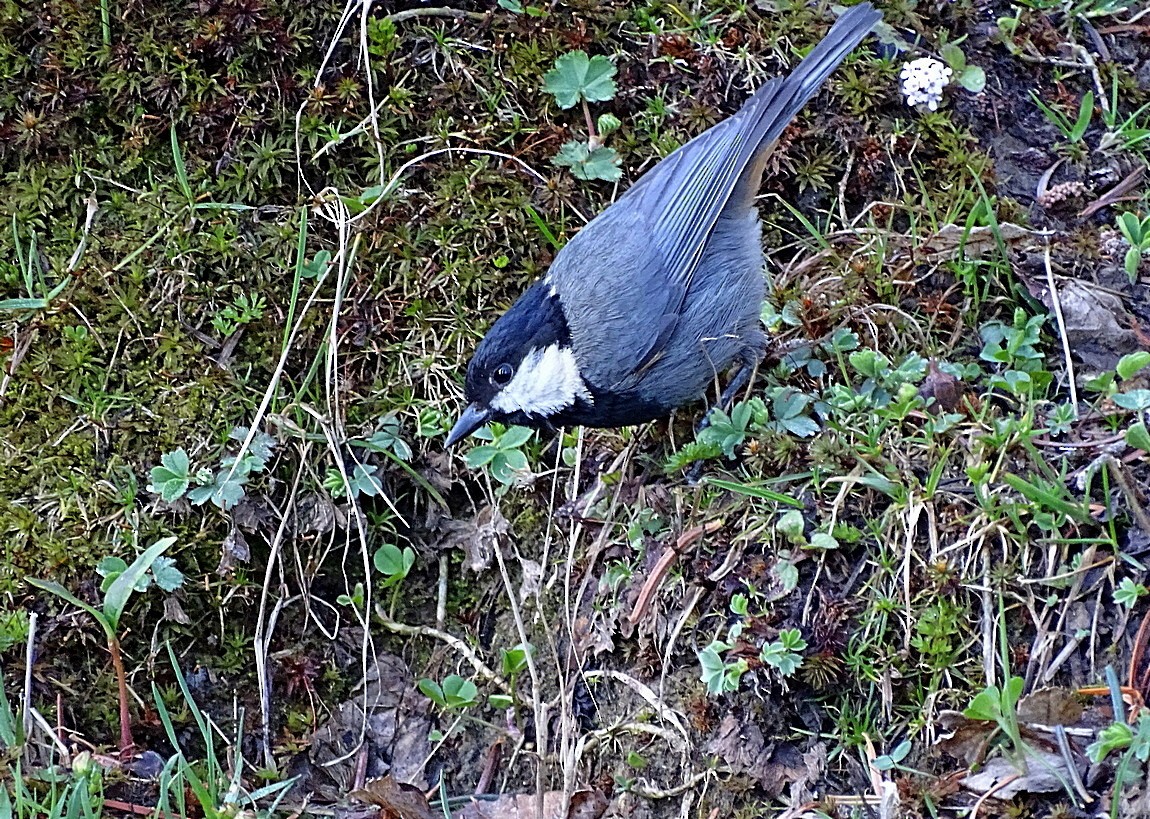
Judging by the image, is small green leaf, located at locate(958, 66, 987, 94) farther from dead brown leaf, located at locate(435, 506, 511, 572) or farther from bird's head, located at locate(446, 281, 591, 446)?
dead brown leaf, located at locate(435, 506, 511, 572)

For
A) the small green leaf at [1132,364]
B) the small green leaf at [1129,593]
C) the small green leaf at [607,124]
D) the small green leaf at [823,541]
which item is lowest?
the small green leaf at [1129,593]

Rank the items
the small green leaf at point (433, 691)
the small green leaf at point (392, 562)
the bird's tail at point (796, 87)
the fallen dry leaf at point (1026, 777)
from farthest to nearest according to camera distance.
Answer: the bird's tail at point (796, 87)
the small green leaf at point (392, 562)
the small green leaf at point (433, 691)
the fallen dry leaf at point (1026, 777)

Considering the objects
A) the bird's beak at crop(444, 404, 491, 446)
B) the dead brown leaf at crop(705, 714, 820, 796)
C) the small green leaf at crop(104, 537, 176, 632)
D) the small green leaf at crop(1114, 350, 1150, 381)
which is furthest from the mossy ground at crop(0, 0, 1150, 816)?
the small green leaf at crop(104, 537, 176, 632)

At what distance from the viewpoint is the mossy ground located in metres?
3.44

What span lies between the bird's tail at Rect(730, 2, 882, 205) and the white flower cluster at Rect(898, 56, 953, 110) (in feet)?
1.00

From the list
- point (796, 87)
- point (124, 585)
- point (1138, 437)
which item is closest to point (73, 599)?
point (124, 585)

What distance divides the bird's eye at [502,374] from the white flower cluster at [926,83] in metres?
1.96

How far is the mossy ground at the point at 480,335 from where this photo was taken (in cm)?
344

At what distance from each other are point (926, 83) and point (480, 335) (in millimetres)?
1992

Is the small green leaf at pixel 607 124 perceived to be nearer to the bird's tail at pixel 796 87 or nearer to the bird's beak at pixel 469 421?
the bird's tail at pixel 796 87

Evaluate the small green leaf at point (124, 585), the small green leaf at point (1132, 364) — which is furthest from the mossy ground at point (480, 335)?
the small green leaf at point (124, 585)

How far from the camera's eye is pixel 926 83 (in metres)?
4.48

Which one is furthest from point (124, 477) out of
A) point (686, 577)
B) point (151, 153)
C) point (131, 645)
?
point (686, 577)

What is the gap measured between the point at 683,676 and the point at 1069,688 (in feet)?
3.67
